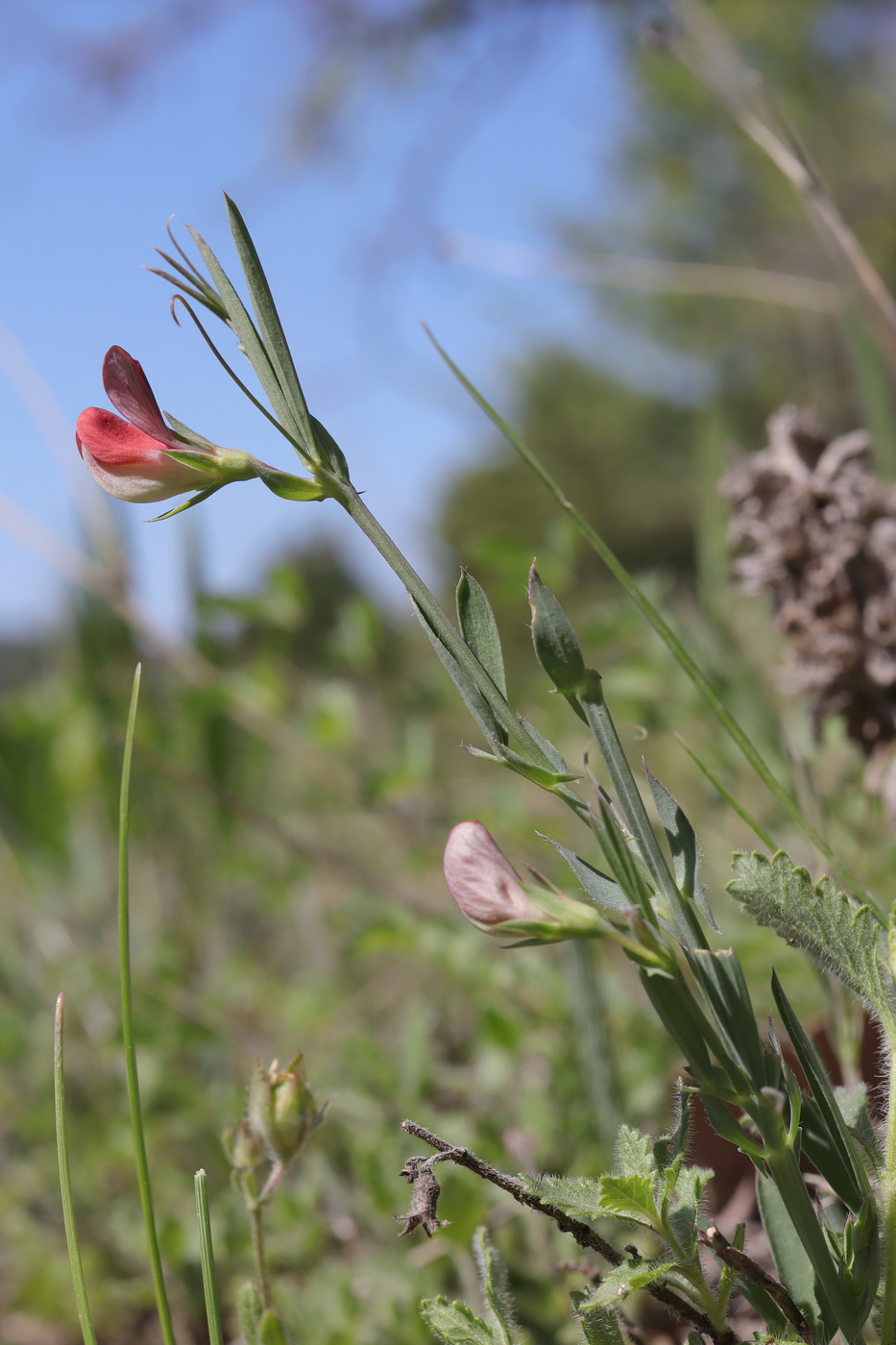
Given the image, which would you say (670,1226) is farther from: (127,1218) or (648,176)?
(648,176)

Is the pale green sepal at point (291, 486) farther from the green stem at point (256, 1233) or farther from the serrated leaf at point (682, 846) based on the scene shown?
the green stem at point (256, 1233)

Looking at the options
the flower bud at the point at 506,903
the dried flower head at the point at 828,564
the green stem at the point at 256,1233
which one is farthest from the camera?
the dried flower head at the point at 828,564

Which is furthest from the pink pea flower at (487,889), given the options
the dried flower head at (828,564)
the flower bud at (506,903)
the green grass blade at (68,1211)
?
the dried flower head at (828,564)

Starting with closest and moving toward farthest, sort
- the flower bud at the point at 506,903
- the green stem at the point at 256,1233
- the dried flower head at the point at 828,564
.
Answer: the flower bud at the point at 506,903 → the green stem at the point at 256,1233 → the dried flower head at the point at 828,564

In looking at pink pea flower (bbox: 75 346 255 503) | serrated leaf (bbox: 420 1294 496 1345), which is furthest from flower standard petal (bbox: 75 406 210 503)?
serrated leaf (bbox: 420 1294 496 1345)

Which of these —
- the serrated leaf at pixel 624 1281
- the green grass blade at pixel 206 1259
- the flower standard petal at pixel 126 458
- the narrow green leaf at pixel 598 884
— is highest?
the flower standard petal at pixel 126 458

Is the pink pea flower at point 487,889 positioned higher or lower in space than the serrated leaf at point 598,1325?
higher

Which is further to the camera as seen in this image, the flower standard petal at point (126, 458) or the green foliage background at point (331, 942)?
the green foliage background at point (331, 942)

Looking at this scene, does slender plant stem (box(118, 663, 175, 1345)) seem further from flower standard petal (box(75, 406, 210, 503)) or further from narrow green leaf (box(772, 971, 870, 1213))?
narrow green leaf (box(772, 971, 870, 1213))
